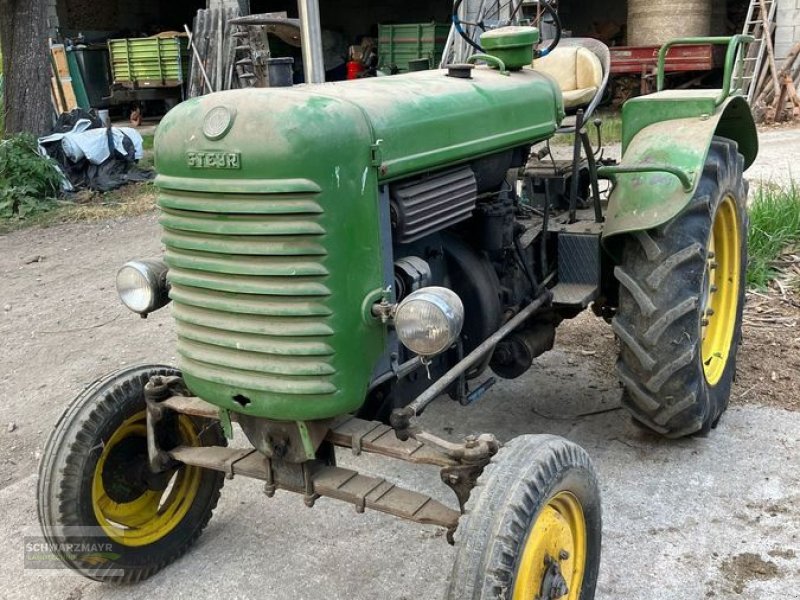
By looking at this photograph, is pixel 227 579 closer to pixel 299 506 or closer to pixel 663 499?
pixel 299 506

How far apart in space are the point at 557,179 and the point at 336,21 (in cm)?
1670

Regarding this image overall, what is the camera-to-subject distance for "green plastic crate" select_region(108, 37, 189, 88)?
15.0 meters

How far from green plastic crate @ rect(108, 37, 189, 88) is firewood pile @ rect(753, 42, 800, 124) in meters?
9.23

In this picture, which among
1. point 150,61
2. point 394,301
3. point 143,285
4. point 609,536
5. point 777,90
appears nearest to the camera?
point 394,301

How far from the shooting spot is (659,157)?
328 cm

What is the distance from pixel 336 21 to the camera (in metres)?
19.4

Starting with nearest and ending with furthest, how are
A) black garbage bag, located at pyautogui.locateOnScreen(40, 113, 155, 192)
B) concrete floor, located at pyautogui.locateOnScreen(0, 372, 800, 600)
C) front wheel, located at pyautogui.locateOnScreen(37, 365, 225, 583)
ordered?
front wheel, located at pyautogui.locateOnScreen(37, 365, 225, 583), concrete floor, located at pyautogui.locateOnScreen(0, 372, 800, 600), black garbage bag, located at pyautogui.locateOnScreen(40, 113, 155, 192)

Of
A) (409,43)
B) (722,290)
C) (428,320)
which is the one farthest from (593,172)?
(409,43)

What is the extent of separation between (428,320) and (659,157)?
1.57 metres

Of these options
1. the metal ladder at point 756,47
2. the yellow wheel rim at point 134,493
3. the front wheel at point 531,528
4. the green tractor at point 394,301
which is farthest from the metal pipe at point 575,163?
the metal ladder at point 756,47

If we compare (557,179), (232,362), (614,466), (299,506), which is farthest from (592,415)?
(232,362)

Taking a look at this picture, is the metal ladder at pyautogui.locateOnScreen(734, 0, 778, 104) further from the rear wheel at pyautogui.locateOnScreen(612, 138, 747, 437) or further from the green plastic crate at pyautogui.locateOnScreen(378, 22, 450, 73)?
the rear wheel at pyautogui.locateOnScreen(612, 138, 747, 437)

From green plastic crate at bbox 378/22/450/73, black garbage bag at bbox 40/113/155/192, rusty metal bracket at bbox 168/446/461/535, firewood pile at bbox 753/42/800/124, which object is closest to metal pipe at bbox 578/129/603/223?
rusty metal bracket at bbox 168/446/461/535

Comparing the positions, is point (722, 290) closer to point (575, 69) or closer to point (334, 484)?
point (575, 69)
